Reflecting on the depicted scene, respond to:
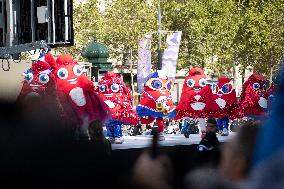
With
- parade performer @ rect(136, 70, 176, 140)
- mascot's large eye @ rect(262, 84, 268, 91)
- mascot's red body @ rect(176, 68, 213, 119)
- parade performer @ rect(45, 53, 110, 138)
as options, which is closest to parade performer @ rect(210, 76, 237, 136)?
mascot's red body @ rect(176, 68, 213, 119)

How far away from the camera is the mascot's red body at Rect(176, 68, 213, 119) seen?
1560 cm

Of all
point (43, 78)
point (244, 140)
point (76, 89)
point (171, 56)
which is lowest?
point (171, 56)

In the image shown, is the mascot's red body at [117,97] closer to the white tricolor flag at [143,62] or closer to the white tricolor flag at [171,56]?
the white tricolor flag at [143,62]

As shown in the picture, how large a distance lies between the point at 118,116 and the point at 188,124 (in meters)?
3.46

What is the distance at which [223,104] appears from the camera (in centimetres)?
1582

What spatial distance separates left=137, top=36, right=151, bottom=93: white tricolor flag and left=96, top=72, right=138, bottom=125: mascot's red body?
14396mm

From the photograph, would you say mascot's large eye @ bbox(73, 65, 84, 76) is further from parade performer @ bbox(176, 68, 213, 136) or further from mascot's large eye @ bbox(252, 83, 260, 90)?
mascot's large eye @ bbox(252, 83, 260, 90)

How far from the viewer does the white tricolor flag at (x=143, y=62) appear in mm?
29969

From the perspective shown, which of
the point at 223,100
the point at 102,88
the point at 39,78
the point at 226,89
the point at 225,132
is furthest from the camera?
the point at 226,89

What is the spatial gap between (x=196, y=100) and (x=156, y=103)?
2.71ft

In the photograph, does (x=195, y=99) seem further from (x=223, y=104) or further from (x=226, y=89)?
(x=226, y=89)

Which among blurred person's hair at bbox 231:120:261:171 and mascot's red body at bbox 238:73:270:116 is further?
mascot's red body at bbox 238:73:270:116

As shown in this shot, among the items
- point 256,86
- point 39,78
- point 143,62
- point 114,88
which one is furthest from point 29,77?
point 143,62

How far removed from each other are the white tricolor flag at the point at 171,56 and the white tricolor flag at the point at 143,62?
653 millimetres
